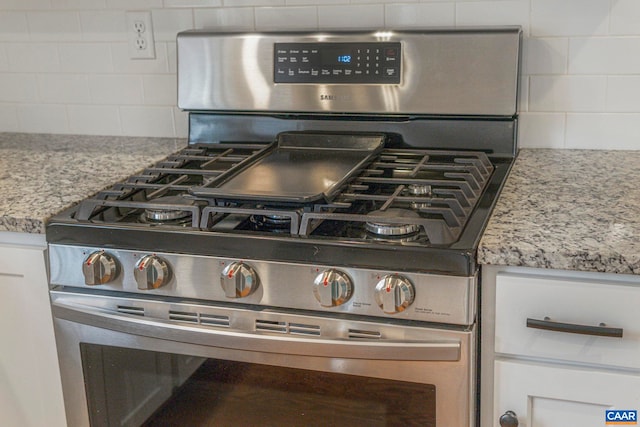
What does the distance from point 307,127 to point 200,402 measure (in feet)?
2.24

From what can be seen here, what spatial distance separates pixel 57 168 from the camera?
1793mm

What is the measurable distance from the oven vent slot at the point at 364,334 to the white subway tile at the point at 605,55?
0.80 metres

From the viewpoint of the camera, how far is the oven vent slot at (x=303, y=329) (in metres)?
1.30

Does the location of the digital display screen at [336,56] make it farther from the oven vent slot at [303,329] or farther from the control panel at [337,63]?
the oven vent slot at [303,329]

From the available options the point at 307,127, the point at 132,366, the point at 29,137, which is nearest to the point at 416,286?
the point at 132,366

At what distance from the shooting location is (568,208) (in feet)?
4.47

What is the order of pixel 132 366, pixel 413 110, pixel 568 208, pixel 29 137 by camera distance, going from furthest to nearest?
pixel 29 137, pixel 413 110, pixel 132 366, pixel 568 208

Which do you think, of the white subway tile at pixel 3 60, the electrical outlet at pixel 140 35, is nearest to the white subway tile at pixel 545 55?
the electrical outlet at pixel 140 35

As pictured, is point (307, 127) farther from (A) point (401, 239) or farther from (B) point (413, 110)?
(A) point (401, 239)

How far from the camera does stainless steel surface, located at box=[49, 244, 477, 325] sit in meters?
1.22

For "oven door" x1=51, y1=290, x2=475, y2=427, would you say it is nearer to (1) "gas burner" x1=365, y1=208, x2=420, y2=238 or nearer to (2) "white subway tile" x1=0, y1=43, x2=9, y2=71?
(1) "gas burner" x1=365, y1=208, x2=420, y2=238

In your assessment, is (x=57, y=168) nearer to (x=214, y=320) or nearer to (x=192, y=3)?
(x=192, y=3)

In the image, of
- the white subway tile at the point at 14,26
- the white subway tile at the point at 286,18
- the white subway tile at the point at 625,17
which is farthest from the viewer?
the white subway tile at the point at 14,26

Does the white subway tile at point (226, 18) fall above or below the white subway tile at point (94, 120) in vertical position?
above
